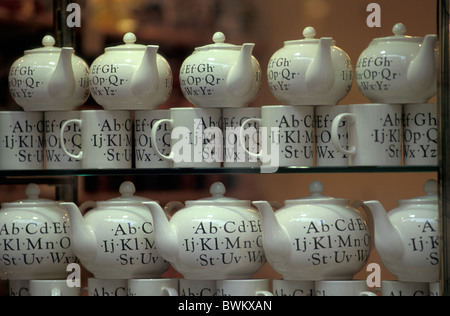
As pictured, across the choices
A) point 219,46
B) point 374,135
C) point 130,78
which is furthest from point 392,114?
point 130,78

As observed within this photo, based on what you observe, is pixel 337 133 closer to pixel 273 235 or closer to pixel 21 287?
pixel 273 235

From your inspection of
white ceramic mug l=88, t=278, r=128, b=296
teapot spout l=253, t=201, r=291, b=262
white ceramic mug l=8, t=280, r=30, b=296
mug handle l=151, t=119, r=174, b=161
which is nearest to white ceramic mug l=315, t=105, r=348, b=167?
teapot spout l=253, t=201, r=291, b=262

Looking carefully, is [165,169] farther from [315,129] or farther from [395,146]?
[395,146]

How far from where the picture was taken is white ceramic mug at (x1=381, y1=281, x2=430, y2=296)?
122 cm

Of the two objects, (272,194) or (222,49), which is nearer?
(222,49)

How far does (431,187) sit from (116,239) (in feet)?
1.47

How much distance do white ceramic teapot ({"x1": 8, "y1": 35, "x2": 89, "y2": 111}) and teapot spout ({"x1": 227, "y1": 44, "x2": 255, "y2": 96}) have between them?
0.24 m

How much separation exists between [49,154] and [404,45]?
1.79 feet

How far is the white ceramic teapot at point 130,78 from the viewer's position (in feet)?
4.23

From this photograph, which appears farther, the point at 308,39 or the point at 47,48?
the point at 47,48

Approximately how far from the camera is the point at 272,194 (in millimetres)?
1401

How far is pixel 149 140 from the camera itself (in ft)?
4.32

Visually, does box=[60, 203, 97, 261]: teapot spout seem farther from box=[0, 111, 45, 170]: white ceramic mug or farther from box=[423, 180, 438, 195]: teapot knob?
box=[423, 180, 438, 195]: teapot knob
